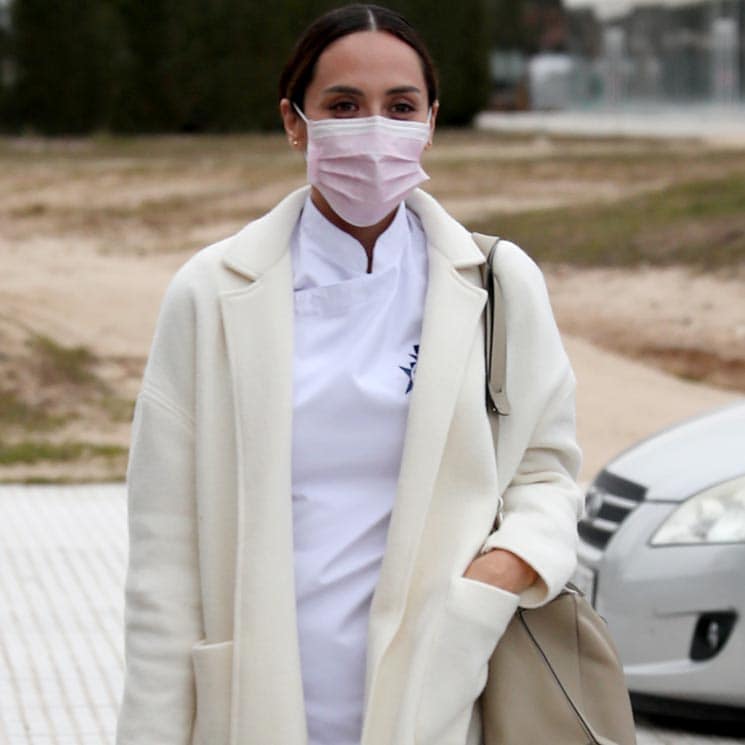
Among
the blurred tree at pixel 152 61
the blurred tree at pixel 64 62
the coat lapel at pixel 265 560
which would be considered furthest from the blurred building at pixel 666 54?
the coat lapel at pixel 265 560

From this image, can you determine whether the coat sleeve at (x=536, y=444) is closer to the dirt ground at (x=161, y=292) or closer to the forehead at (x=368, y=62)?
the forehead at (x=368, y=62)

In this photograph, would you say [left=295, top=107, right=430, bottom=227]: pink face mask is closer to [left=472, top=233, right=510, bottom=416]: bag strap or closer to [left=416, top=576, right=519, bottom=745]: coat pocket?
[left=472, top=233, right=510, bottom=416]: bag strap

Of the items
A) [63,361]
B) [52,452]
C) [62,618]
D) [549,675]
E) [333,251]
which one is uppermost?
[333,251]

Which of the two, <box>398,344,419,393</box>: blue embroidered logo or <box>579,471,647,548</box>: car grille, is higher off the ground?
<box>398,344,419,393</box>: blue embroidered logo

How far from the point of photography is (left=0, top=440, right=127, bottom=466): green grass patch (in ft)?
38.3

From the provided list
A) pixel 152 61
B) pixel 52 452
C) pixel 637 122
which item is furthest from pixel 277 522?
pixel 637 122

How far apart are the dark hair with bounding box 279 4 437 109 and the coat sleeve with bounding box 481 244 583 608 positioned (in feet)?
0.98

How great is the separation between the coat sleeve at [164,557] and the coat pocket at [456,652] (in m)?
0.32

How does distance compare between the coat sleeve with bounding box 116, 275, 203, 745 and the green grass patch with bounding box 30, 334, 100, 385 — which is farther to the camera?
the green grass patch with bounding box 30, 334, 100, 385

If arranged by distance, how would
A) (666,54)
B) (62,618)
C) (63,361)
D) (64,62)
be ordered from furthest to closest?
(666,54) < (64,62) < (63,361) < (62,618)

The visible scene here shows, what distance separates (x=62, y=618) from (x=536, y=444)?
484 cm

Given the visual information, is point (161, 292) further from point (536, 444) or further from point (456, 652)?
point (456, 652)

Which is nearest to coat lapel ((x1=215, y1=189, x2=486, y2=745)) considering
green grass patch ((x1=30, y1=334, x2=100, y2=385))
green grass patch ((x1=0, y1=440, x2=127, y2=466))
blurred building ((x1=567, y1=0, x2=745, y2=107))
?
green grass patch ((x1=0, y1=440, x2=127, y2=466))

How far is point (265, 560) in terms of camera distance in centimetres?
251
